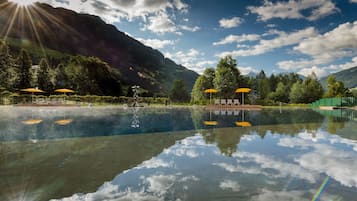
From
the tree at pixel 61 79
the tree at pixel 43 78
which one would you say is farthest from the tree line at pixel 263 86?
the tree at pixel 43 78

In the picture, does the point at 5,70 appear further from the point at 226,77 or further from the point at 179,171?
the point at 179,171

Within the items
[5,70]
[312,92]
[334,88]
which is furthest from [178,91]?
[334,88]

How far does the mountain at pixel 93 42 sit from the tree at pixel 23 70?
51.0 metres

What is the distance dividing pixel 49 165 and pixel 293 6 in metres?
32.0

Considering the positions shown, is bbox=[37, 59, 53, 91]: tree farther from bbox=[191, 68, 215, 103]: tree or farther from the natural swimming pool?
the natural swimming pool

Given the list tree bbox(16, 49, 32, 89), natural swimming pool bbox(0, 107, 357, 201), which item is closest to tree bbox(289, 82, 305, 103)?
natural swimming pool bbox(0, 107, 357, 201)

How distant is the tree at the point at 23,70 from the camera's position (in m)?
36.4

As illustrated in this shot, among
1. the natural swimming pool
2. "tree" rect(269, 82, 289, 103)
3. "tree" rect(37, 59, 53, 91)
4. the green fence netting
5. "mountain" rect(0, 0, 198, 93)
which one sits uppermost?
"mountain" rect(0, 0, 198, 93)

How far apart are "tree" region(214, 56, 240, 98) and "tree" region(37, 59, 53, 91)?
102ft

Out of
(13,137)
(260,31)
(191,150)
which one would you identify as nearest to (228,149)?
(191,150)

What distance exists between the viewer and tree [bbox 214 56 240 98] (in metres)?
34.2

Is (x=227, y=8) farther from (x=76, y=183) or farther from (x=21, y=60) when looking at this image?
(x=21, y=60)

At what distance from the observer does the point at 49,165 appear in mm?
4039

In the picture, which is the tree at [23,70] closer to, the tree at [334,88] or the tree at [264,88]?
the tree at [264,88]
